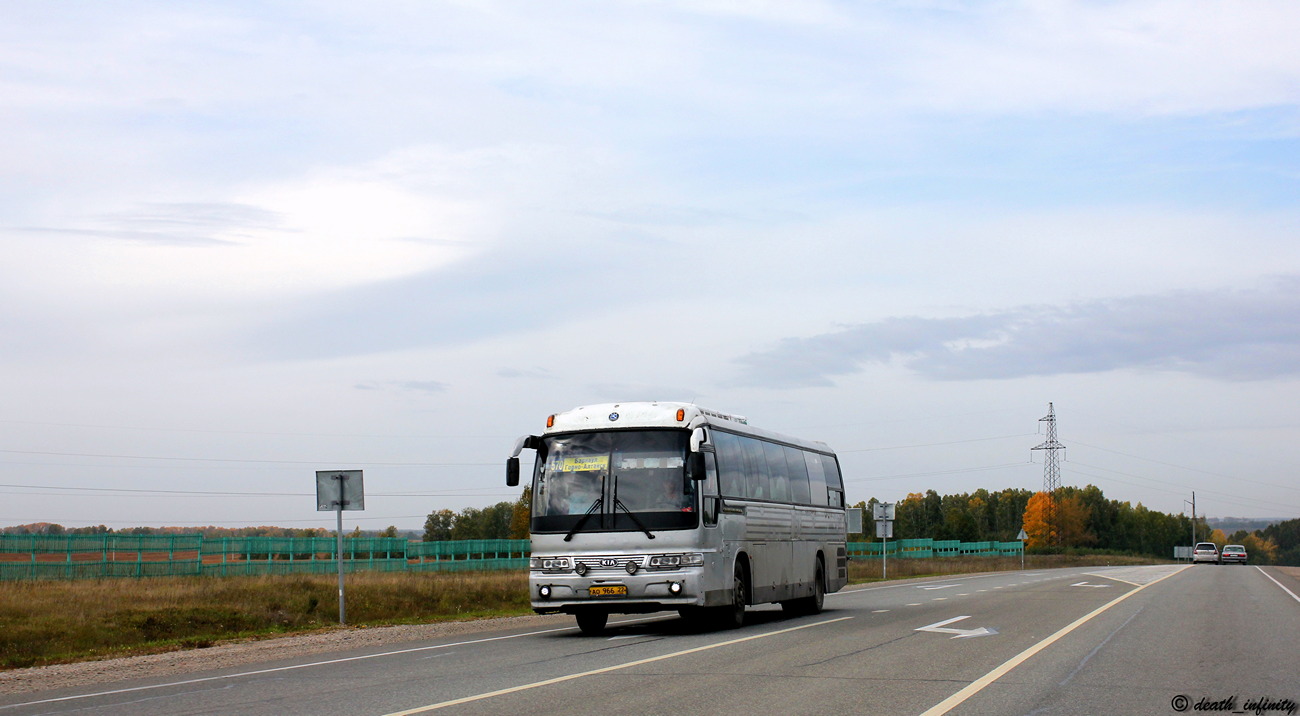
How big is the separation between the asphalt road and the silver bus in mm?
665

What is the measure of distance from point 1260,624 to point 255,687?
1607 cm

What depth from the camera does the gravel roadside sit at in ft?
47.4

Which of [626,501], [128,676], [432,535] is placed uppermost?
[626,501]

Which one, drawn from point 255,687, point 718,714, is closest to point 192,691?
point 255,687

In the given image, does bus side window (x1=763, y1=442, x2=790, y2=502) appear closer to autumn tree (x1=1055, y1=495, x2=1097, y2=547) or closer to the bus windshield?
the bus windshield

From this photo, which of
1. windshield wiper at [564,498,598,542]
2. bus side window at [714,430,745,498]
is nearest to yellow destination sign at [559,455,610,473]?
windshield wiper at [564,498,598,542]

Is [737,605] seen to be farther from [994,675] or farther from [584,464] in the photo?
[994,675]

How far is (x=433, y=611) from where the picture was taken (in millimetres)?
30031

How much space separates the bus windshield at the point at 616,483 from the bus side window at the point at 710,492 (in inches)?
13.2

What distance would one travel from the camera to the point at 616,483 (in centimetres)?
1864

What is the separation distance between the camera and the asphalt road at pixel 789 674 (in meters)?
10.5

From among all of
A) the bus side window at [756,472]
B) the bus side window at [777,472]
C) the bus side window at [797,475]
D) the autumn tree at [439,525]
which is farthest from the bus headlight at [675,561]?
the autumn tree at [439,525]

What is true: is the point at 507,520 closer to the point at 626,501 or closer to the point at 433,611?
the point at 433,611

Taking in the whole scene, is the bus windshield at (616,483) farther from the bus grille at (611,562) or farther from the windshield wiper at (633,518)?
the bus grille at (611,562)
